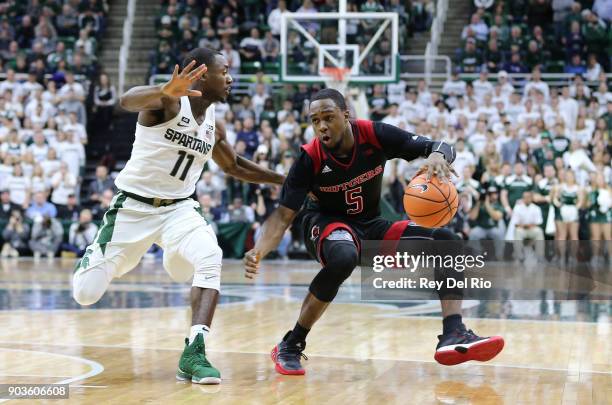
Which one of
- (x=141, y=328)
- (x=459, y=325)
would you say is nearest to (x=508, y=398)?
(x=459, y=325)

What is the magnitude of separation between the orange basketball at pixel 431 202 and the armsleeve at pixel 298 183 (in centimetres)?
78

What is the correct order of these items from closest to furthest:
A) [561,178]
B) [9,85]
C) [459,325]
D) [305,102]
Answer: [459,325], [561,178], [305,102], [9,85]

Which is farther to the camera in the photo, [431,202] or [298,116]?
[298,116]

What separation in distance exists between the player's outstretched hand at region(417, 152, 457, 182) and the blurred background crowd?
35.1 ft

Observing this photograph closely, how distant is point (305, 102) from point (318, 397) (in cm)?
1522

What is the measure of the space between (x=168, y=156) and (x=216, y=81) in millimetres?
634

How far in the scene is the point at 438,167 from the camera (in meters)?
6.82

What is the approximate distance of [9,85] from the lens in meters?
22.4

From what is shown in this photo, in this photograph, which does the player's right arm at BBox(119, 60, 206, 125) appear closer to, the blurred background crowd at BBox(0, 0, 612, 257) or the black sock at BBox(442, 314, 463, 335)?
the black sock at BBox(442, 314, 463, 335)

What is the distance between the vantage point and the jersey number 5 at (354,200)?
7.29 m

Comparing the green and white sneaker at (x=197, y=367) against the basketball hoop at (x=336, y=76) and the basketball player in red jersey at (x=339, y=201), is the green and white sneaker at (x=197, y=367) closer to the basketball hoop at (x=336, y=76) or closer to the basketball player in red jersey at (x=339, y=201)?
the basketball player in red jersey at (x=339, y=201)

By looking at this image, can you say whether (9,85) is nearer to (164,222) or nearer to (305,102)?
(305,102)

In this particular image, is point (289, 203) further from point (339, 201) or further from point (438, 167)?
point (438, 167)

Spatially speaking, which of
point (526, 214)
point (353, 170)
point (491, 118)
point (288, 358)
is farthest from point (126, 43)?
point (288, 358)
